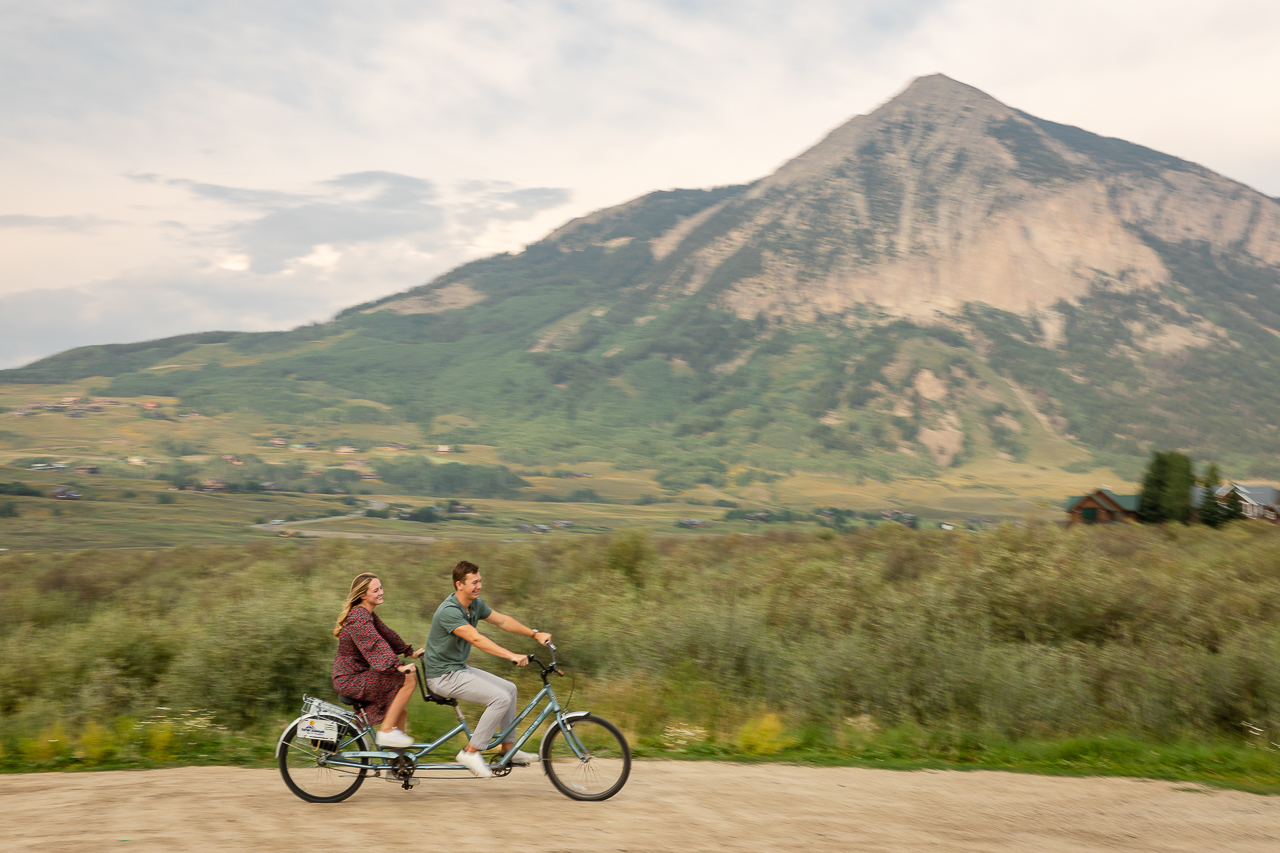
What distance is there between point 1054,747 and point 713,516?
154 metres

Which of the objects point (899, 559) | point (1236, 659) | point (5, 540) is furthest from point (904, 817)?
point (5, 540)

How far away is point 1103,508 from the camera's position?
74.6m

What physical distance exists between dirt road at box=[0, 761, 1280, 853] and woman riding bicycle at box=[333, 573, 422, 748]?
843 millimetres

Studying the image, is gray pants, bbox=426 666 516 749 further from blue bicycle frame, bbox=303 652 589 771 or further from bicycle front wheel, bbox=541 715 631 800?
bicycle front wheel, bbox=541 715 631 800

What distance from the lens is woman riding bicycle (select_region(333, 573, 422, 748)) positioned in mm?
8984

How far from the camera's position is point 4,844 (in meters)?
7.71

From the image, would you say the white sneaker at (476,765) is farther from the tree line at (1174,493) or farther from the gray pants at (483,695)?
the tree line at (1174,493)

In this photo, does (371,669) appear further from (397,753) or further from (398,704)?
(397,753)

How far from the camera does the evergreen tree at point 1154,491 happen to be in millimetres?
65500

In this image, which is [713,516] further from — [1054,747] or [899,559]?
[1054,747]

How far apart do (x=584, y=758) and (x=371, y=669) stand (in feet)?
7.75

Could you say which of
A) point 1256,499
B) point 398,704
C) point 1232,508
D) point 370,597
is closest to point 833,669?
point 398,704

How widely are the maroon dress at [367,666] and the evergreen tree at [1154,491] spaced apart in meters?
68.7

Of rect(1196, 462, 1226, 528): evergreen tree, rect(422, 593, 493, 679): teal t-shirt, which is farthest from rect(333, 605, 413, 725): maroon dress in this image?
rect(1196, 462, 1226, 528): evergreen tree
